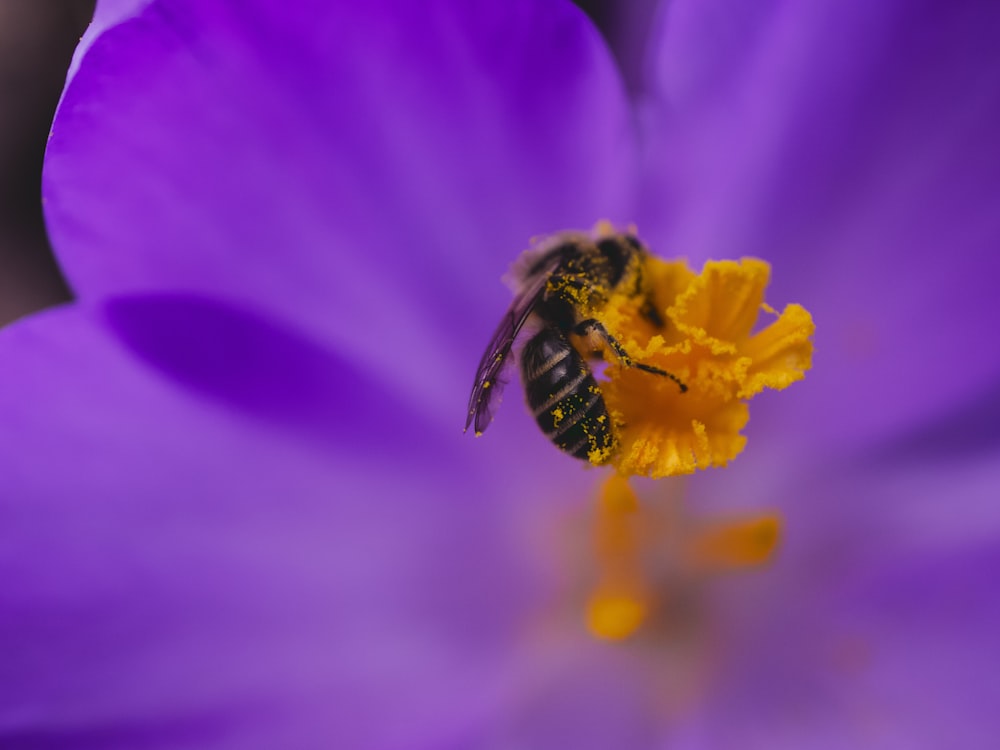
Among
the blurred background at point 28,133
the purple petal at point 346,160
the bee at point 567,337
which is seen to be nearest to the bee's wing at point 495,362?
the bee at point 567,337

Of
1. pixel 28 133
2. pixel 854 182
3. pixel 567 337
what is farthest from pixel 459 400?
pixel 28 133

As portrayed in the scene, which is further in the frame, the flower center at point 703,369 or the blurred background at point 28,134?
the blurred background at point 28,134

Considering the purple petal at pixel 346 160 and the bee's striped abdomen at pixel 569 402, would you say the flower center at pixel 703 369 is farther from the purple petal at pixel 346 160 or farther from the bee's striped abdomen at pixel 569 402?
the purple petal at pixel 346 160

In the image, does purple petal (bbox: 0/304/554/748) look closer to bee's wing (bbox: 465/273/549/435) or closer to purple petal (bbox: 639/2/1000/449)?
bee's wing (bbox: 465/273/549/435)

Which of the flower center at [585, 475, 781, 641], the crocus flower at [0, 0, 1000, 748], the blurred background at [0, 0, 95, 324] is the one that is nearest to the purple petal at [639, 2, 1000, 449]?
the crocus flower at [0, 0, 1000, 748]

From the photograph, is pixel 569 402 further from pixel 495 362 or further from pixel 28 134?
pixel 28 134

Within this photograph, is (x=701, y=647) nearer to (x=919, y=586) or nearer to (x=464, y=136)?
(x=919, y=586)
